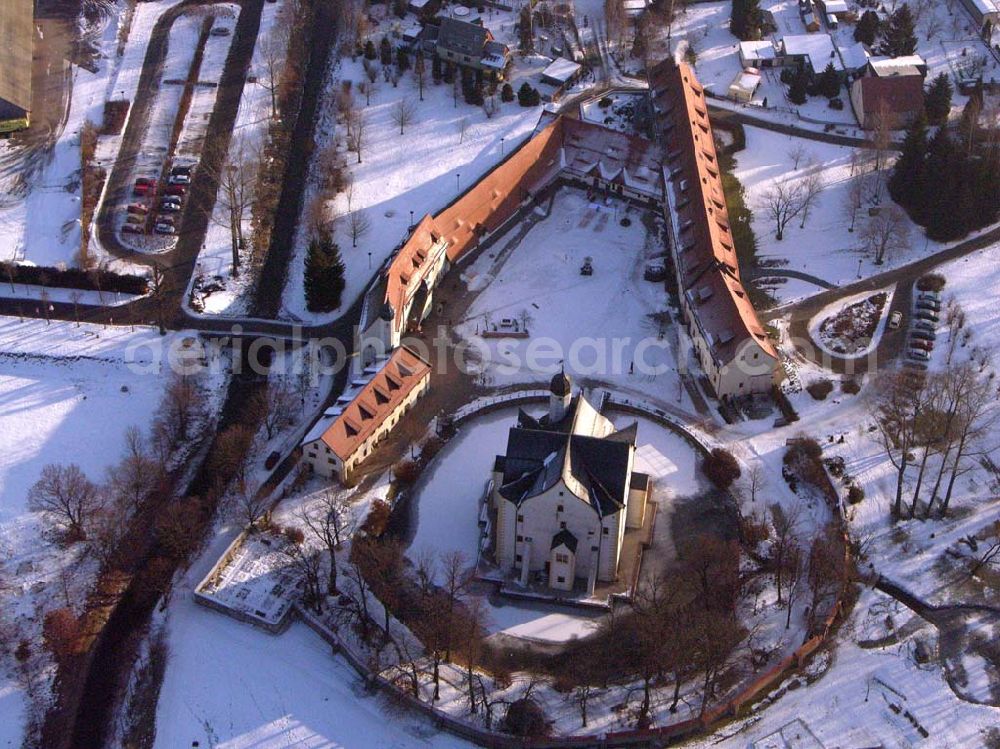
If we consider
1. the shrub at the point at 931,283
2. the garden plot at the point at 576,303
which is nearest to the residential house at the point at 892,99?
the shrub at the point at 931,283

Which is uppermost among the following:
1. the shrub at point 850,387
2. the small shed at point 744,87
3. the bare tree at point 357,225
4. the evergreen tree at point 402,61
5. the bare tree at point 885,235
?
the evergreen tree at point 402,61

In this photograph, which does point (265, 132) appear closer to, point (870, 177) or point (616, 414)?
point (616, 414)

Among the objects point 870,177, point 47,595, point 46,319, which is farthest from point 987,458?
point 46,319

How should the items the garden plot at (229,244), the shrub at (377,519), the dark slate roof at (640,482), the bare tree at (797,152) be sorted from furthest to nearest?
1. the bare tree at (797,152)
2. the garden plot at (229,244)
3. the shrub at (377,519)
4. the dark slate roof at (640,482)

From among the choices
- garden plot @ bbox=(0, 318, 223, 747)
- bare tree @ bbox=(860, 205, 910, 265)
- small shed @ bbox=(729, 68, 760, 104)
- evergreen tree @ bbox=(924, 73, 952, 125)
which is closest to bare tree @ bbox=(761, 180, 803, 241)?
bare tree @ bbox=(860, 205, 910, 265)

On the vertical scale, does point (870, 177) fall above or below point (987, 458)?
above

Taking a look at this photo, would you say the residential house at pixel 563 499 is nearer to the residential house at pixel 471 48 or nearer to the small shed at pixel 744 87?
the small shed at pixel 744 87
